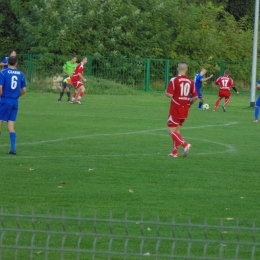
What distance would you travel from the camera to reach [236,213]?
29.5 feet

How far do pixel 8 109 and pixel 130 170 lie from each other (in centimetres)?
294

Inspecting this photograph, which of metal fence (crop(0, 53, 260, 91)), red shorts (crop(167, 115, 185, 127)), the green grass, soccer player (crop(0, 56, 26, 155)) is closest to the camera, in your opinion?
the green grass

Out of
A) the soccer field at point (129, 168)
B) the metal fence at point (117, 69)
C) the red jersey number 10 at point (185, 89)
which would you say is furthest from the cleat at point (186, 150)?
the metal fence at point (117, 69)

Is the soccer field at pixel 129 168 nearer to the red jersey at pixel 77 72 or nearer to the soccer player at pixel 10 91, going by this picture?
the soccer player at pixel 10 91

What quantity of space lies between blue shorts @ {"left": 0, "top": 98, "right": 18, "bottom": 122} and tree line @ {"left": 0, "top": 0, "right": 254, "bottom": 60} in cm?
3095

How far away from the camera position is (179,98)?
45.9 feet

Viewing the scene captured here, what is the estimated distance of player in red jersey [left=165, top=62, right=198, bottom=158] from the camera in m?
13.8

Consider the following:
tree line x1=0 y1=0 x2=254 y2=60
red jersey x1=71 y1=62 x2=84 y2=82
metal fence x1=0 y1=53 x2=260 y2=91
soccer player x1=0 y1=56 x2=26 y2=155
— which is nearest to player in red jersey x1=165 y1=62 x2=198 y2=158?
soccer player x1=0 y1=56 x2=26 y2=155

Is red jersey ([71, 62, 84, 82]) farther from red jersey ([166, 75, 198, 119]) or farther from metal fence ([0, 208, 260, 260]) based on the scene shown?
metal fence ([0, 208, 260, 260])

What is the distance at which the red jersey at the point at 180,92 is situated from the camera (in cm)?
1382

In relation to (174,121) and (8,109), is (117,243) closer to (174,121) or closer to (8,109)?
(174,121)

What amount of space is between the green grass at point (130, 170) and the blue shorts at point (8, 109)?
0.69 m

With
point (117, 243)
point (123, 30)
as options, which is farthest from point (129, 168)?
point (123, 30)

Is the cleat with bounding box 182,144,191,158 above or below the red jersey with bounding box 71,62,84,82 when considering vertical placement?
below
